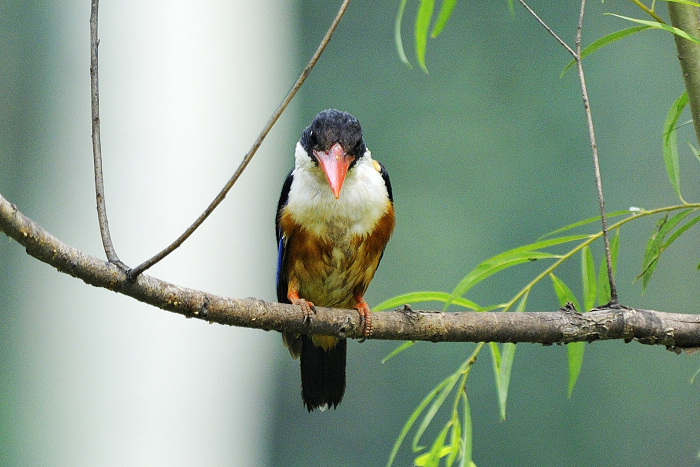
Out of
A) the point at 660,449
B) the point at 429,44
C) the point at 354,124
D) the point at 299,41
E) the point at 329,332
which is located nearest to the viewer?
the point at 329,332

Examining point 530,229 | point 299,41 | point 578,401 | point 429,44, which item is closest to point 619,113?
point 530,229

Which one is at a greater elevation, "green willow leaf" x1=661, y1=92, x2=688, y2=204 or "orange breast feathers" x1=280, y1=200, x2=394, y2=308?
"green willow leaf" x1=661, y1=92, x2=688, y2=204

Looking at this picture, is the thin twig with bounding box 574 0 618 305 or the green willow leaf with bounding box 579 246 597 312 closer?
the thin twig with bounding box 574 0 618 305

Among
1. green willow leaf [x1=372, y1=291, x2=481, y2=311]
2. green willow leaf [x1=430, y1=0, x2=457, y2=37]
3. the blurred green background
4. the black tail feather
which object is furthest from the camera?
the blurred green background

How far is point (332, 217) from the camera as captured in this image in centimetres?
226

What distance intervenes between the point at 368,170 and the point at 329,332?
2.26ft

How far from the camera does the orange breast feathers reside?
229cm

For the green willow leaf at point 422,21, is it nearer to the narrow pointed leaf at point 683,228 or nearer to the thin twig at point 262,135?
the thin twig at point 262,135

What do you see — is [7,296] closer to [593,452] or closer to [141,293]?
[593,452]

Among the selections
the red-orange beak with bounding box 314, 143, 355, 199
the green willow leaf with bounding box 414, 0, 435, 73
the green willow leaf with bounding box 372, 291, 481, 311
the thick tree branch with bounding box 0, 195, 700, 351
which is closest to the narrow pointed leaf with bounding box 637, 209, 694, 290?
the thick tree branch with bounding box 0, 195, 700, 351

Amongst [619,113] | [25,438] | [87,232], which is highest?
[619,113]

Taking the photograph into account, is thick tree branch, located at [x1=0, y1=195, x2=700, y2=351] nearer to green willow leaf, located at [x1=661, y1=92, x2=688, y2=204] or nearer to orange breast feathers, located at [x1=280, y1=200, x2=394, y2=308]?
green willow leaf, located at [x1=661, y1=92, x2=688, y2=204]

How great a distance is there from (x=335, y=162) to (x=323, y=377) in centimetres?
80

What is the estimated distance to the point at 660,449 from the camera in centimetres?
493
